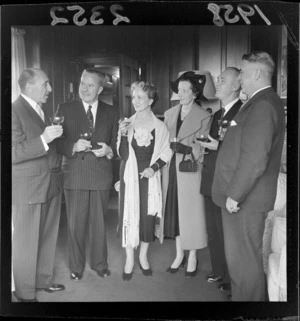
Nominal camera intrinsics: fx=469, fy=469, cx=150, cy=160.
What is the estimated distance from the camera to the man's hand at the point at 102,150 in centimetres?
270

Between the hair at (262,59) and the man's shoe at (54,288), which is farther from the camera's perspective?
the man's shoe at (54,288)

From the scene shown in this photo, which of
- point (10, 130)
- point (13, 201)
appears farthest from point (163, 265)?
point (10, 130)

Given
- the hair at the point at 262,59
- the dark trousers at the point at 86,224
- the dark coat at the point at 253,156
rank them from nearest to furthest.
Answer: the dark coat at the point at 253,156
the hair at the point at 262,59
the dark trousers at the point at 86,224

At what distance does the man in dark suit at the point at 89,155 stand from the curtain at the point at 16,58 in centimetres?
29

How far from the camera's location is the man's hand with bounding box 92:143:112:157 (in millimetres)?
2697

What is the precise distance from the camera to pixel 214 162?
105 inches


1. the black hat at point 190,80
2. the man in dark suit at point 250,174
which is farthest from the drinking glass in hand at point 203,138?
the black hat at point 190,80

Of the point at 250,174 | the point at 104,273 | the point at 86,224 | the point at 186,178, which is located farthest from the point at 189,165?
the point at 104,273

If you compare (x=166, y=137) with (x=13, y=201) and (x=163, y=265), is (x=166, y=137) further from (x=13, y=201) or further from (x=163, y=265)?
(x=13, y=201)

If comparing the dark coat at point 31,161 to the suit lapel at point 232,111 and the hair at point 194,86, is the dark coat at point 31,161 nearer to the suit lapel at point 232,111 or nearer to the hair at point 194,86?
the hair at point 194,86

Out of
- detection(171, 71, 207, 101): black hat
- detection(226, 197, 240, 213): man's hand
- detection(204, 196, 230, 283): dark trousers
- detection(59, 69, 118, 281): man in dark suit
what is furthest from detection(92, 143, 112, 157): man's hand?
detection(226, 197, 240, 213): man's hand

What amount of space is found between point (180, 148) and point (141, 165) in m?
0.25

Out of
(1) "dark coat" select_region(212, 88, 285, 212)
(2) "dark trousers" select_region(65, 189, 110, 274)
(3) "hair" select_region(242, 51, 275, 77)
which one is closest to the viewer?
(1) "dark coat" select_region(212, 88, 285, 212)

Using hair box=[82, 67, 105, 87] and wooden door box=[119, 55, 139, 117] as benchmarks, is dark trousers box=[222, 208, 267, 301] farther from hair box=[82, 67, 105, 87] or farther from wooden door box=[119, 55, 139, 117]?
hair box=[82, 67, 105, 87]
